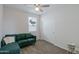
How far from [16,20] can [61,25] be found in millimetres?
895

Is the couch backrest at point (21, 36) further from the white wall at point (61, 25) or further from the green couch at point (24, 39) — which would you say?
the white wall at point (61, 25)

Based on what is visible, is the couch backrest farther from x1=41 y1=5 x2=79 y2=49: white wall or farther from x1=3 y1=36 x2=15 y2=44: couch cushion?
x1=41 y1=5 x2=79 y2=49: white wall

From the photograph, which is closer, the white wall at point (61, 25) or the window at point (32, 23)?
the white wall at point (61, 25)

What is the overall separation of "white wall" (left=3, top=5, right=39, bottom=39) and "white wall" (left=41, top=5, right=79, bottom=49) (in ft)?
0.96

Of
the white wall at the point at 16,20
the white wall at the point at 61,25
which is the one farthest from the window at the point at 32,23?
the white wall at the point at 61,25

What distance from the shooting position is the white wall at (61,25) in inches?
62.9

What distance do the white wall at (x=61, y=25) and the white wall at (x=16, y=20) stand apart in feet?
0.96

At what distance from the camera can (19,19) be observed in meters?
1.83

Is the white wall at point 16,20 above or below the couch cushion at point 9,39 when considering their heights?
above

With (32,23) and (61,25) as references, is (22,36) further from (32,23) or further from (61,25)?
(61,25)

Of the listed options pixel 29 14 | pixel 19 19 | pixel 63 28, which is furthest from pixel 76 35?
pixel 19 19
